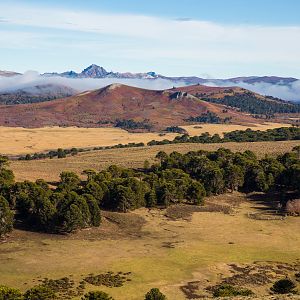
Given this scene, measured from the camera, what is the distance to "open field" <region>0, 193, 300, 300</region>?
54.2 m

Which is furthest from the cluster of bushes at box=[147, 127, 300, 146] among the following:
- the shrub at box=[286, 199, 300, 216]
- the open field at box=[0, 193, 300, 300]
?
the open field at box=[0, 193, 300, 300]

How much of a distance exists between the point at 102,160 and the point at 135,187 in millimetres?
39031

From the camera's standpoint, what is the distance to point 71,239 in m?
69.1

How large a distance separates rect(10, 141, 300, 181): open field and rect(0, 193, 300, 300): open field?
29.3 m

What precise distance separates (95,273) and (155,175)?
43.4 meters

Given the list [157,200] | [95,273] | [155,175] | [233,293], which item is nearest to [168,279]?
[95,273]

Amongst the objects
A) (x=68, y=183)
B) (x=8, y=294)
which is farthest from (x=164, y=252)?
(x=68, y=183)

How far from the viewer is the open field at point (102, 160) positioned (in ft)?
349

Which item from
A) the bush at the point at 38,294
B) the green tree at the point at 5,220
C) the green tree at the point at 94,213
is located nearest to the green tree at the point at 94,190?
the green tree at the point at 94,213

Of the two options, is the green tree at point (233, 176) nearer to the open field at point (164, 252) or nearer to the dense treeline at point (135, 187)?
the dense treeline at point (135, 187)

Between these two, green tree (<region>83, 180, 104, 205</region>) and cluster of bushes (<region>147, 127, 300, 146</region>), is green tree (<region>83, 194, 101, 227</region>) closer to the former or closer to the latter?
green tree (<region>83, 180, 104, 205</region>)

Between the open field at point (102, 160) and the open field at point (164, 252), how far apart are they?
96.1ft

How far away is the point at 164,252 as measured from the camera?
211ft

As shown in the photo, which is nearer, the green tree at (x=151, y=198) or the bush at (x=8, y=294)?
the bush at (x=8, y=294)
